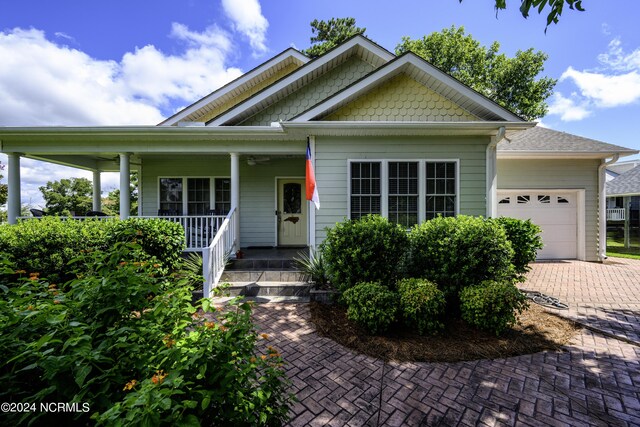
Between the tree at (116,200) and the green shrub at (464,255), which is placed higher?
the tree at (116,200)

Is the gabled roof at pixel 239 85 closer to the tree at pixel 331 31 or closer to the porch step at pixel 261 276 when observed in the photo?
the porch step at pixel 261 276

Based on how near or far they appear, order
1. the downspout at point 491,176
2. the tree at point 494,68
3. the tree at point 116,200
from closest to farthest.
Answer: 1. the downspout at point 491,176
2. the tree at point 494,68
3. the tree at point 116,200

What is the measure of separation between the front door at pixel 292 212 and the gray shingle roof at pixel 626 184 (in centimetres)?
1734

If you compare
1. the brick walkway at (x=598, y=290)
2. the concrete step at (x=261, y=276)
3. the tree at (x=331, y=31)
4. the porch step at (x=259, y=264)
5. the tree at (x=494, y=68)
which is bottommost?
the brick walkway at (x=598, y=290)

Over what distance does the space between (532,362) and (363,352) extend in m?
2.11

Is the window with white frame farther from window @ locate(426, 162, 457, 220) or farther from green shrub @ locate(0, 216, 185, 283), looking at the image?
window @ locate(426, 162, 457, 220)

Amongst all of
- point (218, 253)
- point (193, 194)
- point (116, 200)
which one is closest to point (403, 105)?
point (218, 253)

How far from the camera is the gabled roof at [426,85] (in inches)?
242

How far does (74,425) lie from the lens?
129 cm

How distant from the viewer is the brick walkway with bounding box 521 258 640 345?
4.38 meters

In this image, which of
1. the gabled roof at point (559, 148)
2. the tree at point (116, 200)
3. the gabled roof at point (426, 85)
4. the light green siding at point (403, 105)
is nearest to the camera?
the gabled roof at point (426, 85)

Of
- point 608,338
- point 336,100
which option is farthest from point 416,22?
point 608,338

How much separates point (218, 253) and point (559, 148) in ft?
36.6

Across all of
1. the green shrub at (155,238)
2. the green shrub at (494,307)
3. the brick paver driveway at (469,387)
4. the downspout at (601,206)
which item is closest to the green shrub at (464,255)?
the green shrub at (494,307)
